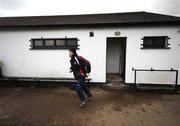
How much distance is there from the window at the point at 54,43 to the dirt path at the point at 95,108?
2.25 m

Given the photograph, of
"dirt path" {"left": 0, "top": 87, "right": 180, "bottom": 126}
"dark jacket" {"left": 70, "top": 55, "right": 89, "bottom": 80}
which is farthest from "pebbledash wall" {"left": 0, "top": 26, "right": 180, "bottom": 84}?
"dark jacket" {"left": 70, "top": 55, "right": 89, "bottom": 80}

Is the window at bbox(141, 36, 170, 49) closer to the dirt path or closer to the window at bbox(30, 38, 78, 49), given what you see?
the dirt path

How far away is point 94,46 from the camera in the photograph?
24.9 feet

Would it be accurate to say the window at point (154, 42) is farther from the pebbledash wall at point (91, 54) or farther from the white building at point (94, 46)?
the pebbledash wall at point (91, 54)

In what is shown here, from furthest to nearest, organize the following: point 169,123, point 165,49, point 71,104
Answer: point 165,49, point 71,104, point 169,123

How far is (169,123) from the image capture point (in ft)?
Answer: 13.4

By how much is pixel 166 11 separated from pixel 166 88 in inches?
609

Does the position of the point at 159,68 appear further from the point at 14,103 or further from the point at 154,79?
the point at 14,103

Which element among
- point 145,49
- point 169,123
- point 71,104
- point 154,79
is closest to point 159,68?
point 154,79

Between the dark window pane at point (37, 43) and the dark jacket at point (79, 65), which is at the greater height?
the dark window pane at point (37, 43)

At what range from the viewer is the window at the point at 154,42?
23.7 ft

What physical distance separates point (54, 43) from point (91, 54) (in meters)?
1.97

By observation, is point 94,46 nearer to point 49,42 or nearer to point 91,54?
point 91,54

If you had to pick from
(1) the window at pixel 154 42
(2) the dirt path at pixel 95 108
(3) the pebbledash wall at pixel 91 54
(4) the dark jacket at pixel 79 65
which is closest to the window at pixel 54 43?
(3) the pebbledash wall at pixel 91 54
